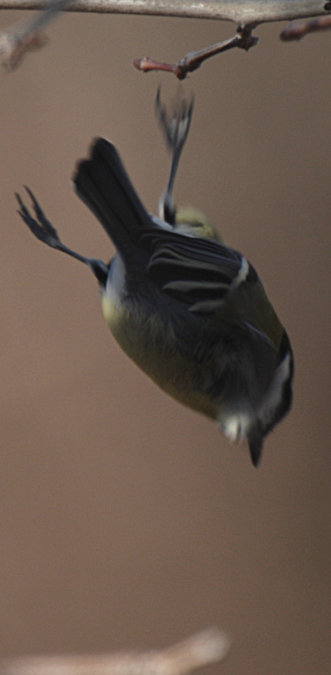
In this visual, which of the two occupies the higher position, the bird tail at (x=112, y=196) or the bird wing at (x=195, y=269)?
the bird tail at (x=112, y=196)

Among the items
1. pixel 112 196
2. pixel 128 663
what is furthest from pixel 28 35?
pixel 128 663

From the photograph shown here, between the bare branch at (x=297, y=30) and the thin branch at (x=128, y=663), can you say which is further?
the bare branch at (x=297, y=30)

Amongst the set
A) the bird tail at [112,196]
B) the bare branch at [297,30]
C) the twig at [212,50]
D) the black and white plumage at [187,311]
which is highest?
the twig at [212,50]

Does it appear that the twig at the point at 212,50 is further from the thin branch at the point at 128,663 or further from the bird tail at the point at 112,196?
the thin branch at the point at 128,663

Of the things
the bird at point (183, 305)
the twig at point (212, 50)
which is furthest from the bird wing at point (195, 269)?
the twig at point (212, 50)

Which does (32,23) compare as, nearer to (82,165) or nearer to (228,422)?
(82,165)

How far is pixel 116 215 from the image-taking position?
36 centimetres

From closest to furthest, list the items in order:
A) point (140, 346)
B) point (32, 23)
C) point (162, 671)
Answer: point (32, 23)
point (162, 671)
point (140, 346)

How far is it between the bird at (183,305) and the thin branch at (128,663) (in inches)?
5.6

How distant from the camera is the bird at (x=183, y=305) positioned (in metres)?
0.36

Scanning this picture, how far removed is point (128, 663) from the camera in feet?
0.97

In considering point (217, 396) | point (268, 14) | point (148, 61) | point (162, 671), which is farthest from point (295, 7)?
point (162, 671)

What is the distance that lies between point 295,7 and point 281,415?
257 mm

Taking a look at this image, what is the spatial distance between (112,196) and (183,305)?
3.0 inches
